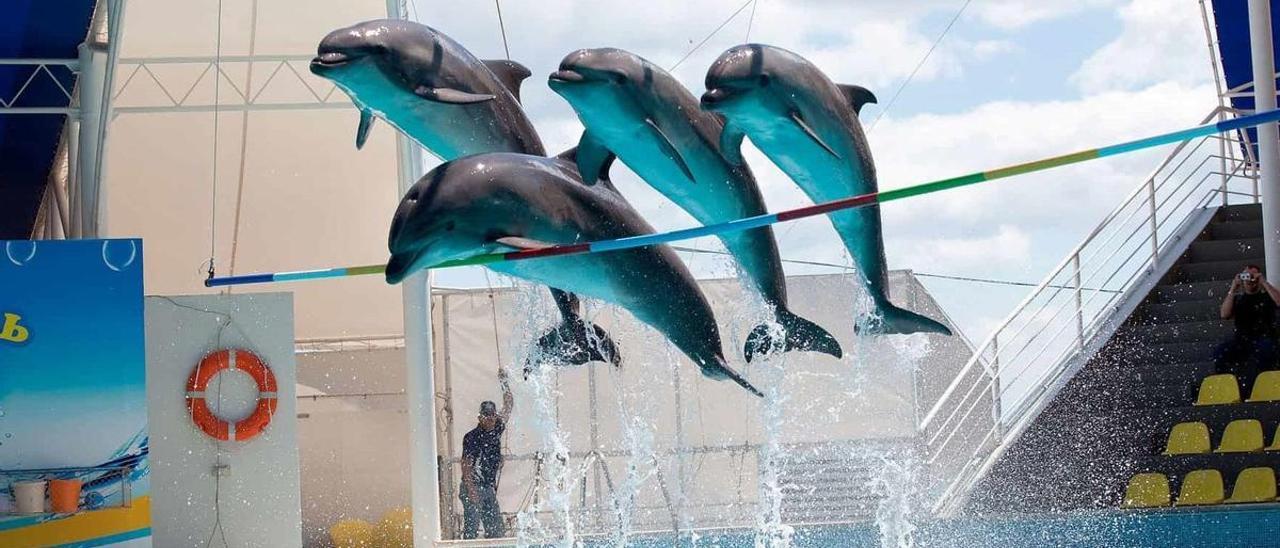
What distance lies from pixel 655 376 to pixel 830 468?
5.03ft

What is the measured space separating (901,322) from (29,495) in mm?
5516

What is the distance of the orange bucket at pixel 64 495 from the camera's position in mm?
8609

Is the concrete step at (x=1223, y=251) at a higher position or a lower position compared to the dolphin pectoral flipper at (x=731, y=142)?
higher

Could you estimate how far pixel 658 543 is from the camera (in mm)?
9859

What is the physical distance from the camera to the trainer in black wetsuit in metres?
10.6

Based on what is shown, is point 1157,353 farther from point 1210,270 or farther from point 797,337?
point 797,337

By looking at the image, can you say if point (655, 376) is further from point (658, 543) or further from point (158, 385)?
point (158, 385)

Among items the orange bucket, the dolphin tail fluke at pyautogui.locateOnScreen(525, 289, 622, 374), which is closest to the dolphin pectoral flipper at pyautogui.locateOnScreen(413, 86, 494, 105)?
the dolphin tail fluke at pyautogui.locateOnScreen(525, 289, 622, 374)

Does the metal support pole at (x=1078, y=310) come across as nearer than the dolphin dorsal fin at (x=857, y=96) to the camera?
No

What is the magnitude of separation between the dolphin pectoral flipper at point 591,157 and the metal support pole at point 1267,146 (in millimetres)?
6996

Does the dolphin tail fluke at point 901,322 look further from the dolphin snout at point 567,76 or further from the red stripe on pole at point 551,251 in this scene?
the dolphin snout at point 567,76

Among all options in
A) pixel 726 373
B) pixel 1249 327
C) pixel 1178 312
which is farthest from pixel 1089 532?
pixel 726 373

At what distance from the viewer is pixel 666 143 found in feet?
16.0

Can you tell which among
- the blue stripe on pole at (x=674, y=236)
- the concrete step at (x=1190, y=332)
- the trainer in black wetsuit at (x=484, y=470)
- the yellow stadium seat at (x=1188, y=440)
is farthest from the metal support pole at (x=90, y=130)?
the concrete step at (x=1190, y=332)
